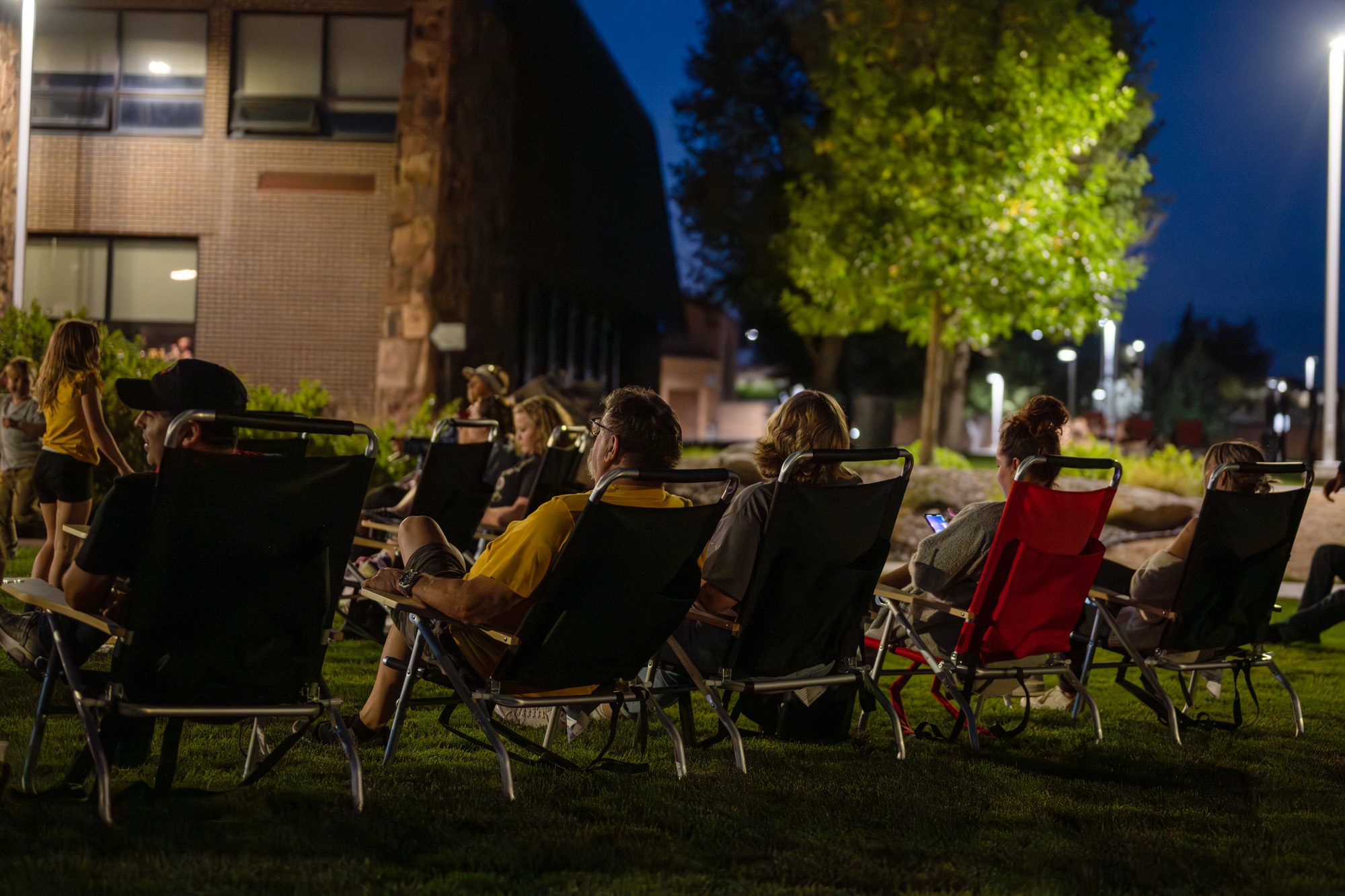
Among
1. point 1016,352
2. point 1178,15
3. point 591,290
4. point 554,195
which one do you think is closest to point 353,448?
point 554,195

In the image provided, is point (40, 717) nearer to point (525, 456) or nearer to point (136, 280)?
point (525, 456)

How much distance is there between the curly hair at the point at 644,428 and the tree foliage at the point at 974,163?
17136 millimetres

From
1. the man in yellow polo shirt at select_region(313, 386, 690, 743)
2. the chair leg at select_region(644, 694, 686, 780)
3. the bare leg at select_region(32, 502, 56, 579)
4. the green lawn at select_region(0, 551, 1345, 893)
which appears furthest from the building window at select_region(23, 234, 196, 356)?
the chair leg at select_region(644, 694, 686, 780)

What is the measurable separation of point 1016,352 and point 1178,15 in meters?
85.3

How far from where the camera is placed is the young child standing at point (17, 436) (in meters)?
9.05

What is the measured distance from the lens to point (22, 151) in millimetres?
15430

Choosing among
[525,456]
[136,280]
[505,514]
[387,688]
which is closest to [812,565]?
[387,688]

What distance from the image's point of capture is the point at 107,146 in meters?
19.2

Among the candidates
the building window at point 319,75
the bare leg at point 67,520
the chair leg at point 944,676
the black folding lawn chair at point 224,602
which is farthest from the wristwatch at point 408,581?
the building window at point 319,75

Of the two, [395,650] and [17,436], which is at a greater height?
[17,436]

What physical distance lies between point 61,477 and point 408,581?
15.1 feet

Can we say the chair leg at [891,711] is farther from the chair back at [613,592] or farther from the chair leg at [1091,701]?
the chair back at [613,592]

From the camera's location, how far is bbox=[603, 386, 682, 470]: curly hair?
4.41 meters

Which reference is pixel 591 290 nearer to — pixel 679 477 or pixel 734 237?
pixel 734 237
